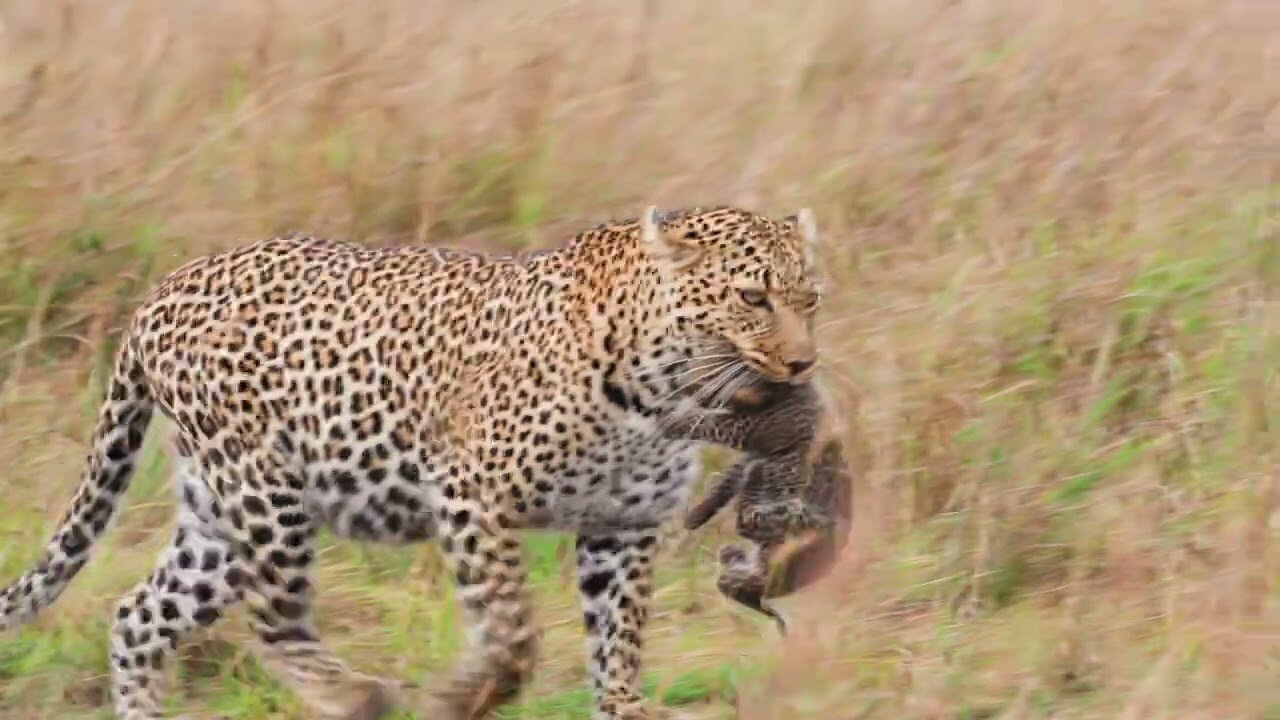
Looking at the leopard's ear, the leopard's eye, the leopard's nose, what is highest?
the leopard's ear

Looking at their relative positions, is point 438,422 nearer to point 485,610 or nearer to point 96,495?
point 485,610

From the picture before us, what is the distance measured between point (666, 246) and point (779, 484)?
1.85 feet

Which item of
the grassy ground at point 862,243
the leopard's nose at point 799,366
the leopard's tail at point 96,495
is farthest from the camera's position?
the leopard's tail at point 96,495

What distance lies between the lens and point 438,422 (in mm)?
5676

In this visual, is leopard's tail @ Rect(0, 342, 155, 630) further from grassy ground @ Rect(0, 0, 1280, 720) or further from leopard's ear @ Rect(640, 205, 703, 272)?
leopard's ear @ Rect(640, 205, 703, 272)

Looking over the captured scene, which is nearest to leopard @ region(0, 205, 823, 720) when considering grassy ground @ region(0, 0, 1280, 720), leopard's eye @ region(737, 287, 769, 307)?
leopard's eye @ region(737, 287, 769, 307)

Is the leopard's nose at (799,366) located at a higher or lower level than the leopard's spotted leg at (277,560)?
higher

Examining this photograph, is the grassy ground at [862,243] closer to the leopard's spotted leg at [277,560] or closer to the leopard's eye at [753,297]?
the leopard's spotted leg at [277,560]

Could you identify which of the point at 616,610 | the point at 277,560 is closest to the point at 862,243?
the point at 616,610

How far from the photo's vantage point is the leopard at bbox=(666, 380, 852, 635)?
528cm

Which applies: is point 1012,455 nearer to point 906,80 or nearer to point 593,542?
point 593,542

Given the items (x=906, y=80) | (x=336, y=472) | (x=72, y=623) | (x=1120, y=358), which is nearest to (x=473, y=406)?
(x=336, y=472)

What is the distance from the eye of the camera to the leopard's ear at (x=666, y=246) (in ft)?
17.8

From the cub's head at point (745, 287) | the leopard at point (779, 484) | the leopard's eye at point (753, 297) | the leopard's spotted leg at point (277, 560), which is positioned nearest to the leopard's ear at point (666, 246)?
the cub's head at point (745, 287)
